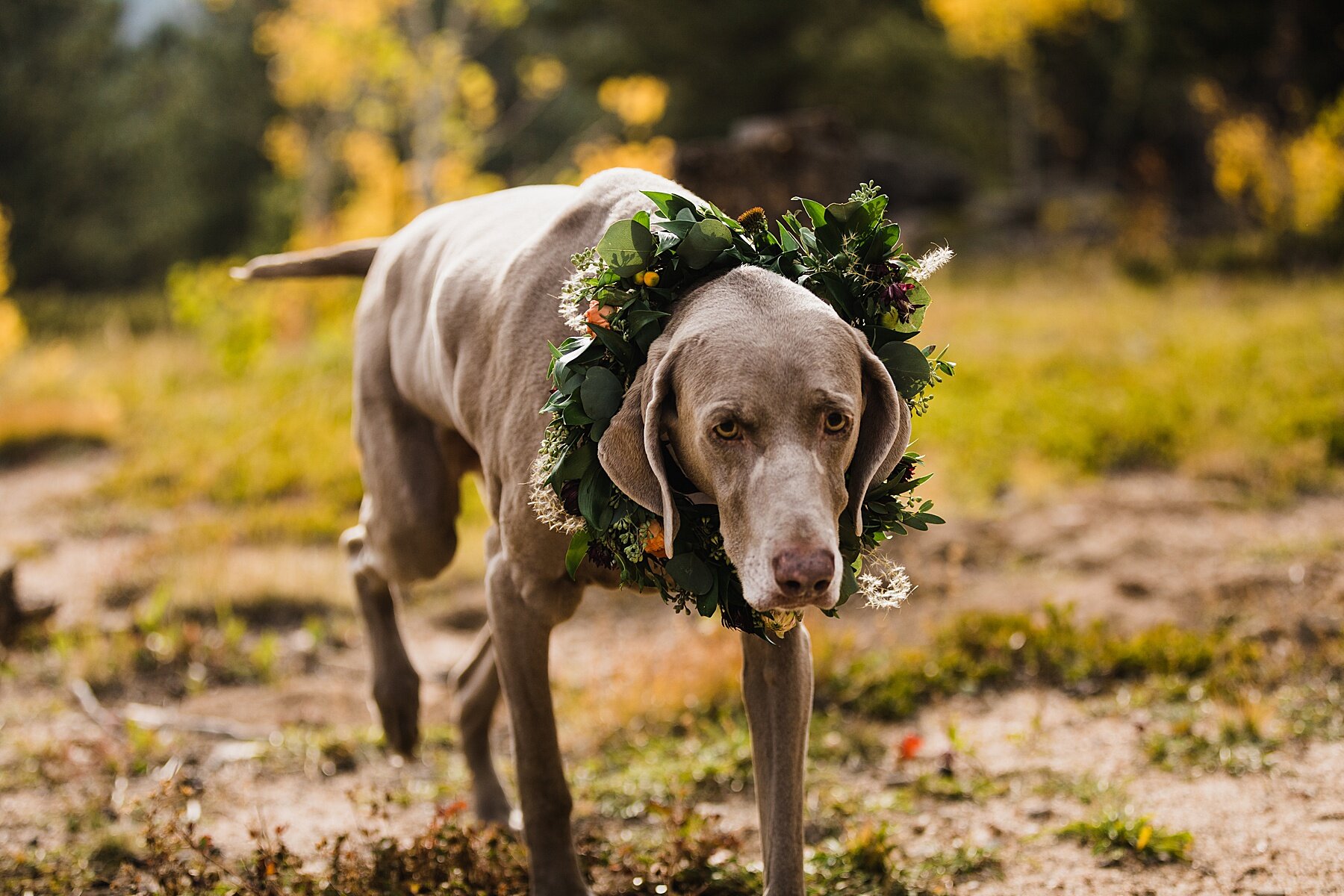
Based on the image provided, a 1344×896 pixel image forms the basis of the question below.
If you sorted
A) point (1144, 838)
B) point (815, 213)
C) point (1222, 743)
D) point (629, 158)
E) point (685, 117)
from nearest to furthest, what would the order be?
point (815, 213) < point (1144, 838) < point (1222, 743) < point (629, 158) < point (685, 117)

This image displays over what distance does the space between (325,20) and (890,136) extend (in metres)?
11.5

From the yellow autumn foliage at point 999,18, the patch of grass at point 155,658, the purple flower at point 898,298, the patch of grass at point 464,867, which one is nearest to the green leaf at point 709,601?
the purple flower at point 898,298

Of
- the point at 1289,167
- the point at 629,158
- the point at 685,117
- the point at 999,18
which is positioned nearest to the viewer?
the point at 629,158

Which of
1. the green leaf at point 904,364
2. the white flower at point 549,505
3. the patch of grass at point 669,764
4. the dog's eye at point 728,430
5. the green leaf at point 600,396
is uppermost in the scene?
the green leaf at point 904,364

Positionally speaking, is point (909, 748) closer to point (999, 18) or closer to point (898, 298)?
point (898, 298)

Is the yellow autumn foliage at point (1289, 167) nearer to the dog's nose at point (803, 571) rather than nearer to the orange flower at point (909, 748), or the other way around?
the orange flower at point (909, 748)

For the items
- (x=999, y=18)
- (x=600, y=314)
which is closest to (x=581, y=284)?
(x=600, y=314)

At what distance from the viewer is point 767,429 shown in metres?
2.24

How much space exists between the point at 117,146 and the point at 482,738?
21653 mm

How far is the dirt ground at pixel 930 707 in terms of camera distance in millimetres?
3496

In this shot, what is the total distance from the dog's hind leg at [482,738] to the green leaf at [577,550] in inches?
53.7

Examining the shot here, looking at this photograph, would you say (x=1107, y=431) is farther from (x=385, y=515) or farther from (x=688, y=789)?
(x=385, y=515)

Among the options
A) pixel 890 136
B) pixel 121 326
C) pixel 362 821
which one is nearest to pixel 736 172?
pixel 362 821

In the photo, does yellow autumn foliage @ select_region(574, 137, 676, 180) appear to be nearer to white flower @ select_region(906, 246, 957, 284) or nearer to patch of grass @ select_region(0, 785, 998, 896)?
patch of grass @ select_region(0, 785, 998, 896)
